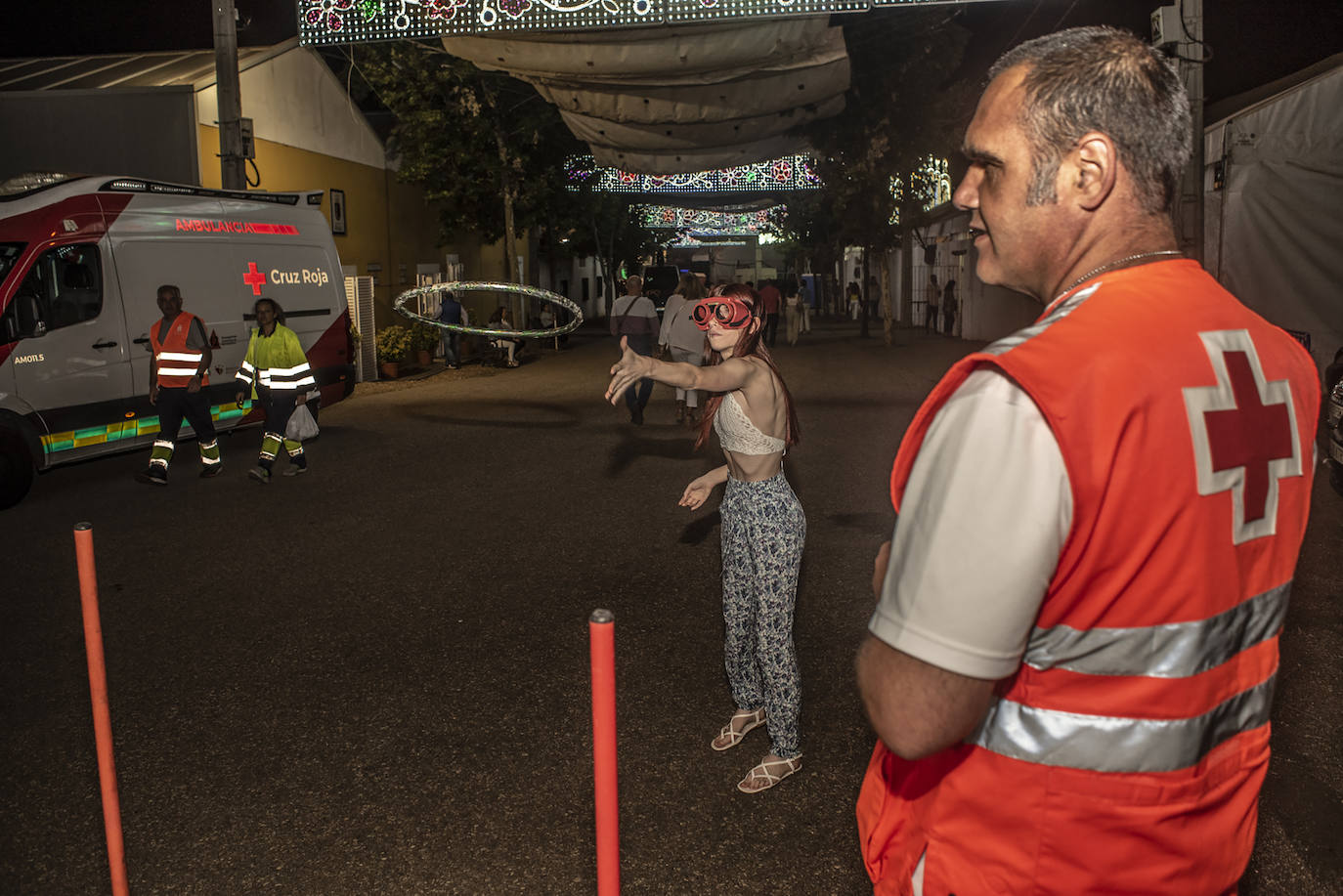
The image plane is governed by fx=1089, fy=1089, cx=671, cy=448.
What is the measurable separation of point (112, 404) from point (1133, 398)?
39.8ft

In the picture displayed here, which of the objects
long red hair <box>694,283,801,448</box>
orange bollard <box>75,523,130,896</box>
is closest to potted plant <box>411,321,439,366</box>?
long red hair <box>694,283,801,448</box>

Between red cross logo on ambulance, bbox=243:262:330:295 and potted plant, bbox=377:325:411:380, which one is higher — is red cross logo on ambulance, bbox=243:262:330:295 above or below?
above

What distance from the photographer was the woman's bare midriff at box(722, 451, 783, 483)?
4.46 metres

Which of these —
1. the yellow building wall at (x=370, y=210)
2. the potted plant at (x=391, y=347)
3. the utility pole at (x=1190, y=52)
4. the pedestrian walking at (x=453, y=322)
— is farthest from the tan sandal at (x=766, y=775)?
the pedestrian walking at (x=453, y=322)

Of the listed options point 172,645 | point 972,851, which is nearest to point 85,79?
point 172,645

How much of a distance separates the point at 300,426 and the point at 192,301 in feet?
8.40

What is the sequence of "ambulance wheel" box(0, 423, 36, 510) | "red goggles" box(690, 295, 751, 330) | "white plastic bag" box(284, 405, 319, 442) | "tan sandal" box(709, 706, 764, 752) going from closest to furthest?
"red goggles" box(690, 295, 751, 330) < "tan sandal" box(709, 706, 764, 752) < "ambulance wheel" box(0, 423, 36, 510) < "white plastic bag" box(284, 405, 319, 442)

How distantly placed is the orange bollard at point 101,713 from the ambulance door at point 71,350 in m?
8.63

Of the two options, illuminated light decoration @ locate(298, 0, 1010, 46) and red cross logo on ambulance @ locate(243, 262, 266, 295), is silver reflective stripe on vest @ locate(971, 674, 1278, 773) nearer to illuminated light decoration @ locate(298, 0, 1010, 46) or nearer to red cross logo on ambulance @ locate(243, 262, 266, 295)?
illuminated light decoration @ locate(298, 0, 1010, 46)

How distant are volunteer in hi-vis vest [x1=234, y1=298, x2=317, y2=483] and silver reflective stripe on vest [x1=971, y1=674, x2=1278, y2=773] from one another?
10955mm

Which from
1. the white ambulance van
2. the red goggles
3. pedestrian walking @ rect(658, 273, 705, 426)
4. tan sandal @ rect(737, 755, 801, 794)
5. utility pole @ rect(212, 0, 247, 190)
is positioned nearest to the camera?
tan sandal @ rect(737, 755, 801, 794)

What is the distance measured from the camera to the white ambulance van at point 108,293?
10555 millimetres

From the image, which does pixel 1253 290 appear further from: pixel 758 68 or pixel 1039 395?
pixel 1039 395

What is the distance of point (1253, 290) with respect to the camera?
13953mm
